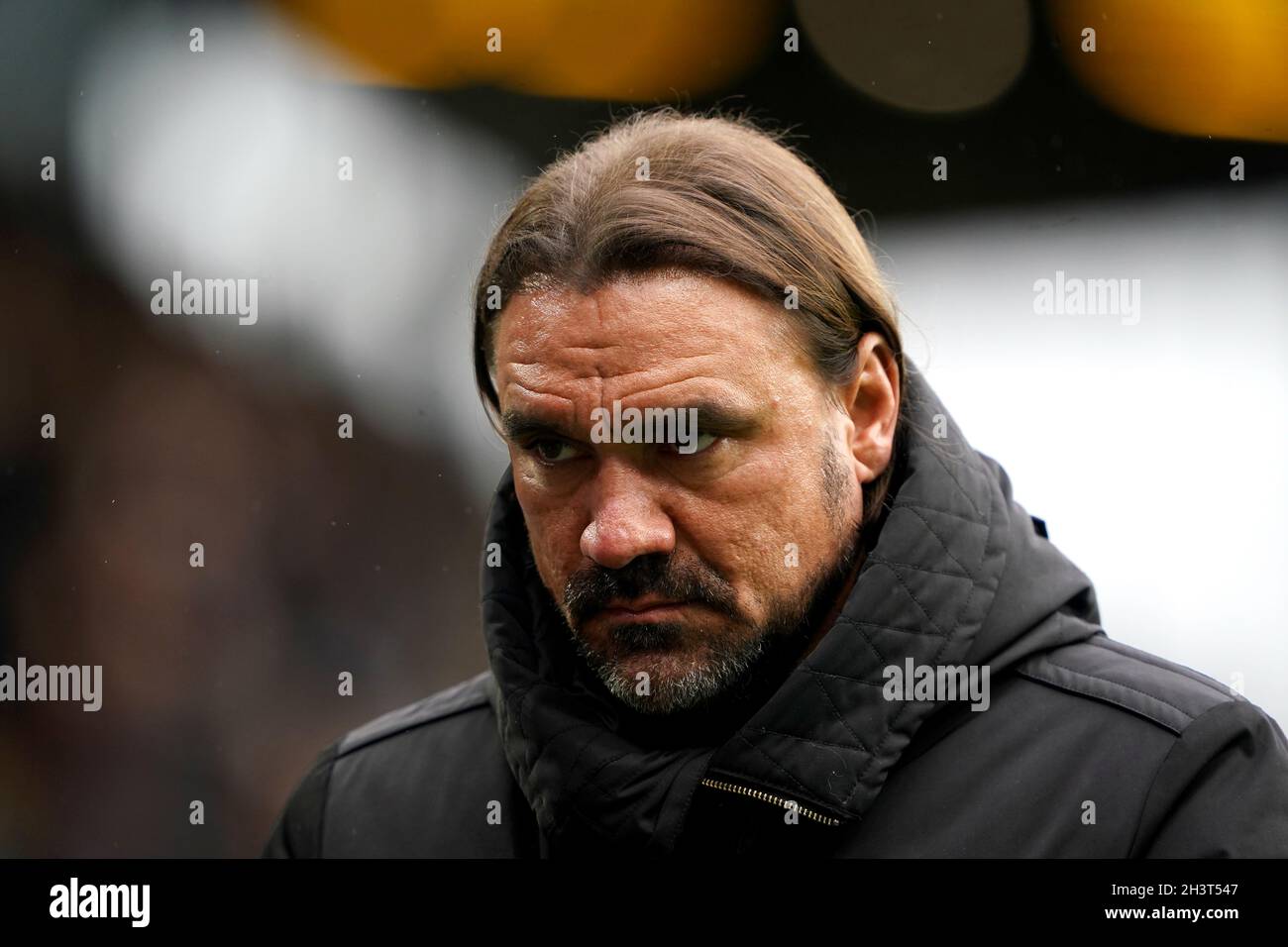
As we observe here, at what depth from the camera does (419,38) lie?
191 inches

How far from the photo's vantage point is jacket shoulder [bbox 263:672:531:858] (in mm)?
2402

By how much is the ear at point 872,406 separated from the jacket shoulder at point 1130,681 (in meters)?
0.45

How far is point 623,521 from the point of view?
211cm

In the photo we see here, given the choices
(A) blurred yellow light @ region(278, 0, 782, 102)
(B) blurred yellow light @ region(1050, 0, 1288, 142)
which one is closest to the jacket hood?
(B) blurred yellow light @ region(1050, 0, 1288, 142)

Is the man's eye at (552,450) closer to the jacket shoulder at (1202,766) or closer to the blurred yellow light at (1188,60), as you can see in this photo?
the jacket shoulder at (1202,766)

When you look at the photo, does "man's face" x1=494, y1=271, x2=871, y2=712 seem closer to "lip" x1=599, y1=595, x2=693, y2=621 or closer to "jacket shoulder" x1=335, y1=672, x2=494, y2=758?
"lip" x1=599, y1=595, x2=693, y2=621

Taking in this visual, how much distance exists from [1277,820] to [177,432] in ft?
14.1

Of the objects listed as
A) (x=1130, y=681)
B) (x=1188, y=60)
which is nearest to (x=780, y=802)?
(x=1130, y=681)

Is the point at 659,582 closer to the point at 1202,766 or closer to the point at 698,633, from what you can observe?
the point at 698,633

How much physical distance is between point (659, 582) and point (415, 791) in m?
0.76

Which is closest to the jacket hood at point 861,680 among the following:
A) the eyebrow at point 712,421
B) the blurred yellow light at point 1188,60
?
the eyebrow at point 712,421

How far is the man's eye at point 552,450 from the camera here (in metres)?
2.22
